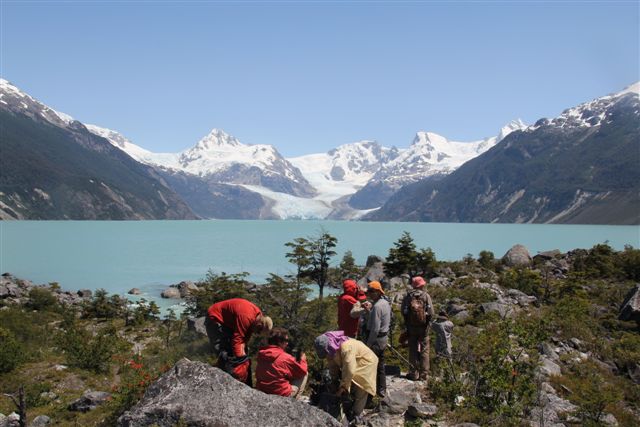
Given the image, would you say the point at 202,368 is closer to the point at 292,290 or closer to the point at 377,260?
the point at 292,290

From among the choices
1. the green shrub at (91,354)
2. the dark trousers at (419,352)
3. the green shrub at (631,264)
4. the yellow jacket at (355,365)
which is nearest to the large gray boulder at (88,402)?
the green shrub at (91,354)

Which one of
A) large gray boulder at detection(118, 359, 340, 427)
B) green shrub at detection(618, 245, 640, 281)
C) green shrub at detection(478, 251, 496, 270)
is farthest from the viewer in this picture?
green shrub at detection(478, 251, 496, 270)

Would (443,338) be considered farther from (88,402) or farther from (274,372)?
(88,402)

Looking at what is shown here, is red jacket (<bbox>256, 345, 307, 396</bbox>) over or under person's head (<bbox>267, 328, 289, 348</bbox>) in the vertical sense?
under

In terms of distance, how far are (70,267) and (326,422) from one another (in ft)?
224

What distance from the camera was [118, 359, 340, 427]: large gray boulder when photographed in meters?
6.94

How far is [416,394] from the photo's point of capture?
1009cm

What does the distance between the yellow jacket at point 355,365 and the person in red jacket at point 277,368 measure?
0.67 m

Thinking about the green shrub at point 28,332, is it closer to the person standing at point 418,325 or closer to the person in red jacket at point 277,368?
the person in red jacket at point 277,368

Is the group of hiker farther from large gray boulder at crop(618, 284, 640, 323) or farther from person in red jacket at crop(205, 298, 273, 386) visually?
large gray boulder at crop(618, 284, 640, 323)

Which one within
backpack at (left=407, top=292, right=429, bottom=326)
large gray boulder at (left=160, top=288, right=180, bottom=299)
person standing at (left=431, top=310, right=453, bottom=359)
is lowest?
large gray boulder at (left=160, top=288, right=180, bottom=299)

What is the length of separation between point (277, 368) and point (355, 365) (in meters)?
1.31

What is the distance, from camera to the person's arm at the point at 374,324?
31.7 ft

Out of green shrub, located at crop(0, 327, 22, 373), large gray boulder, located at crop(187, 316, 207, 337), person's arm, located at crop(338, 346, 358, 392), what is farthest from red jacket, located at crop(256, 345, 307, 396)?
green shrub, located at crop(0, 327, 22, 373)
